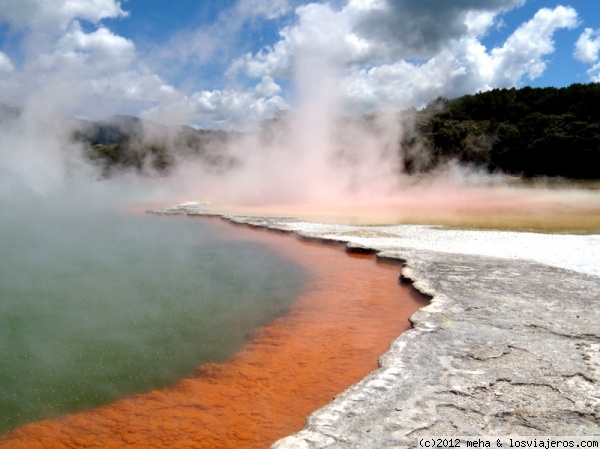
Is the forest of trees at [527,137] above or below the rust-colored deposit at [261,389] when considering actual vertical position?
above

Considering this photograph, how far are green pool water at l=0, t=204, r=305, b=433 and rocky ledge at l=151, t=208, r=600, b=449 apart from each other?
1.94 metres

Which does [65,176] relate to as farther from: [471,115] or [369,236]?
[471,115]

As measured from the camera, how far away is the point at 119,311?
6.24m

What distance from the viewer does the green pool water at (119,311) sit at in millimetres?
4332

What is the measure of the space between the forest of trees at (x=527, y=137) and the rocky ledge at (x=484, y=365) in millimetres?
24862

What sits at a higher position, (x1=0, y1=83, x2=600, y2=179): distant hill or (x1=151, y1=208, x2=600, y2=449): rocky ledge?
(x1=0, y1=83, x2=600, y2=179): distant hill

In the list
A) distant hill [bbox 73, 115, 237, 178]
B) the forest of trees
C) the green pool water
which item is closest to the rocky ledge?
the green pool water

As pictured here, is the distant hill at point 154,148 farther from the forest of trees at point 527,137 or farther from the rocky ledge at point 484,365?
the rocky ledge at point 484,365

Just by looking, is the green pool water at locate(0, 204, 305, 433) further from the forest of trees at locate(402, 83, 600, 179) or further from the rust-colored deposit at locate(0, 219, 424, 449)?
the forest of trees at locate(402, 83, 600, 179)

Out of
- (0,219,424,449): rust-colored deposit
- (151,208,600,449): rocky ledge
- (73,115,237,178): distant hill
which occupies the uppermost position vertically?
(73,115,237,178): distant hill

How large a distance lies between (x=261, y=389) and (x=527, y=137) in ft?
130

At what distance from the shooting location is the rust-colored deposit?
348cm

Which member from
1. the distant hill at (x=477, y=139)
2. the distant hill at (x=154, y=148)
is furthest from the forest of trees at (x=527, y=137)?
the distant hill at (x=154, y=148)

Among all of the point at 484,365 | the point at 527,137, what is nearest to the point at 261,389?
the point at 484,365
